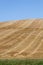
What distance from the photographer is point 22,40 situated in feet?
178

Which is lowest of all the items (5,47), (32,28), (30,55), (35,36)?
(30,55)

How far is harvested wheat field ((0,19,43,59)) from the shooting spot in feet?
151

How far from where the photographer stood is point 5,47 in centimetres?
4962

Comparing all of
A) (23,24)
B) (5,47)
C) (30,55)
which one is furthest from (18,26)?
(30,55)

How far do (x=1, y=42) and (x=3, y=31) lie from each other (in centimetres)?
992

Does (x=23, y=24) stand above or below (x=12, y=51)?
above

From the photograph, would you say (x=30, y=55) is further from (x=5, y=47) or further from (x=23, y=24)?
(x=23, y=24)

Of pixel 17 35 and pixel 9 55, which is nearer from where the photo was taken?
pixel 9 55

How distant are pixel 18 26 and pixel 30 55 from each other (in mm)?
22822

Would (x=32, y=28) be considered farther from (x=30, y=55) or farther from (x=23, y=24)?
(x=30, y=55)

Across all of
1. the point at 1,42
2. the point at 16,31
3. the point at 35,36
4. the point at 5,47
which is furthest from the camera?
the point at 16,31

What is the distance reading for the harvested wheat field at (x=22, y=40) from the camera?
151 feet

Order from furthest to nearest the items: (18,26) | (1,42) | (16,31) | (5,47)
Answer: (18,26), (16,31), (1,42), (5,47)

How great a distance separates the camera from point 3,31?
62.5 m
